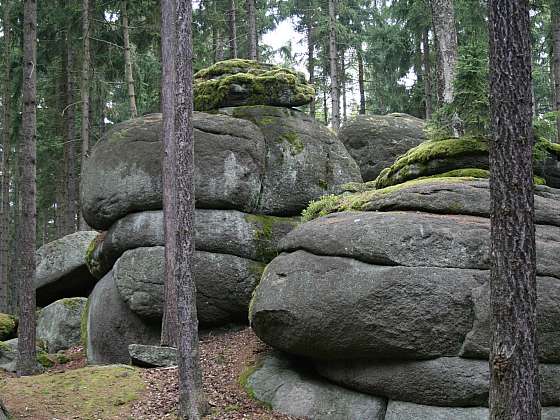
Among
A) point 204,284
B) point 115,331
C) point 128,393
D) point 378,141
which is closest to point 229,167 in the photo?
point 204,284

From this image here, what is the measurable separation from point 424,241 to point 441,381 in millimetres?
2209

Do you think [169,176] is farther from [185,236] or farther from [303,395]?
[303,395]

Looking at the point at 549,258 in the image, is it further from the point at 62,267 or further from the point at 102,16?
the point at 102,16

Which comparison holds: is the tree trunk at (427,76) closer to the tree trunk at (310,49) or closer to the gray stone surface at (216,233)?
the tree trunk at (310,49)

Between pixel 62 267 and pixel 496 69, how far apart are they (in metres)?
16.3

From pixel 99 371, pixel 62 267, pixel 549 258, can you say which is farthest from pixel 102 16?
pixel 549 258

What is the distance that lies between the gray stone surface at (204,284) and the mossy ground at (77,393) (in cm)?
247

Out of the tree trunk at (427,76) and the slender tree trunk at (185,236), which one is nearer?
the slender tree trunk at (185,236)

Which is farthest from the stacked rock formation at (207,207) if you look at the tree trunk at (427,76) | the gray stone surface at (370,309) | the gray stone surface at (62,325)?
the tree trunk at (427,76)

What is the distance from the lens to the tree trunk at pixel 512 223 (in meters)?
5.48

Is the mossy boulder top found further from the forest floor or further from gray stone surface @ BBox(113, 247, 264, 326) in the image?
the forest floor

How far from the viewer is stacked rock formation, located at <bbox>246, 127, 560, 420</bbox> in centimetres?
898

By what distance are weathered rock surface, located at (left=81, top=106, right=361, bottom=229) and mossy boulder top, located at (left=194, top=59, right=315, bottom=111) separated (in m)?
0.47

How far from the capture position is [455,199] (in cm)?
1031
